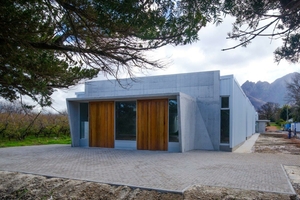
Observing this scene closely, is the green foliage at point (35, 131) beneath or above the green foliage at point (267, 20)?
beneath

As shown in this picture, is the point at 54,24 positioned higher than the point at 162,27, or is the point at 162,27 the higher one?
the point at 54,24

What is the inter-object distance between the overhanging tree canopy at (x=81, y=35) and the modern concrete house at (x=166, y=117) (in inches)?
268

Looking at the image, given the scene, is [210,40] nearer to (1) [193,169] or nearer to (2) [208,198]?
(2) [208,198]

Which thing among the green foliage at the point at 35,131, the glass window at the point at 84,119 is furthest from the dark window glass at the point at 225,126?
the green foliage at the point at 35,131

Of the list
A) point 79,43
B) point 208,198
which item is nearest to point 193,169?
point 208,198

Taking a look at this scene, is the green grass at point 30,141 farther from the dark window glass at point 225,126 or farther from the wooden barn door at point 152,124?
the dark window glass at point 225,126

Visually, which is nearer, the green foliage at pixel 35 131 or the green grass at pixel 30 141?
the green grass at pixel 30 141

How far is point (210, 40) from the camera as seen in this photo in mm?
4699

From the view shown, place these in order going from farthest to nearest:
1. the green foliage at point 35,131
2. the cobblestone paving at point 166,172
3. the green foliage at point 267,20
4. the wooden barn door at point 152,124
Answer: the green foliage at point 35,131, the wooden barn door at point 152,124, the cobblestone paving at point 166,172, the green foliage at point 267,20

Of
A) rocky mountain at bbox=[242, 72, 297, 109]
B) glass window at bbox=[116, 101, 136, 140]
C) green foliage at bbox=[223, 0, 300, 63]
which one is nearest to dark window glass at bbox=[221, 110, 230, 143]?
glass window at bbox=[116, 101, 136, 140]

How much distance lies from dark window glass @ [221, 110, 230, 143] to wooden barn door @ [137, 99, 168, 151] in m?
3.17

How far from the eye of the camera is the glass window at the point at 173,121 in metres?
13.0

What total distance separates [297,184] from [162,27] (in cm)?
542

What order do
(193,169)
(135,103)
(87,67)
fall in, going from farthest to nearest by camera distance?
(135,103), (193,169), (87,67)
